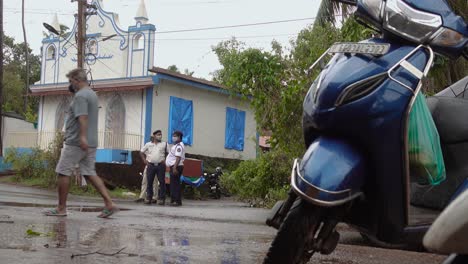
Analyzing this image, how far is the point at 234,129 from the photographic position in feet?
89.4

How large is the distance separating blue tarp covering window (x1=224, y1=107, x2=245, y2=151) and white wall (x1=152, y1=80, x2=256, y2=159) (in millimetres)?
180

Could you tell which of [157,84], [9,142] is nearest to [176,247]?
[157,84]

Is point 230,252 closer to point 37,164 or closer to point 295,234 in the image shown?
point 295,234

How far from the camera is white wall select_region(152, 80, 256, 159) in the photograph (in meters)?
23.8

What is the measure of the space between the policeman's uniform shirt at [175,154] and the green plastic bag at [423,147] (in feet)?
38.5

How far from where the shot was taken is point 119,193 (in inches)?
754

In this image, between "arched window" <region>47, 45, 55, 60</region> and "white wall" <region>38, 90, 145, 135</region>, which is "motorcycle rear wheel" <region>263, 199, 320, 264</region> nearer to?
"white wall" <region>38, 90, 145, 135</region>

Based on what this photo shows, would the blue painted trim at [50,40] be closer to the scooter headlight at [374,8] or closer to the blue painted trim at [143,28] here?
the blue painted trim at [143,28]

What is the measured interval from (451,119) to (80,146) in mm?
5309

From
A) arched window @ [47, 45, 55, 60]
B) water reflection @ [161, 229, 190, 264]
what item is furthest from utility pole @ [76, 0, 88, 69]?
water reflection @ [161, 229, 190, 264]

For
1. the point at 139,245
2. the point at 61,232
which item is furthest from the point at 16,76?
the point at 139,245

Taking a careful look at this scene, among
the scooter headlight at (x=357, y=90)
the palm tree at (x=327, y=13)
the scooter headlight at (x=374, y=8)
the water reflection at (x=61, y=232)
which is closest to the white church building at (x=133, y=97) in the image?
the palm tree at (x=327, y=13)

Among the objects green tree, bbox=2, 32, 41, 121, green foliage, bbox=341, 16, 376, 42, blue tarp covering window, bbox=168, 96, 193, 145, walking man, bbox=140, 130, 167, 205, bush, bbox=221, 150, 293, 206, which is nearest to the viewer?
green foliage, bbox=341, 16, 376, 42

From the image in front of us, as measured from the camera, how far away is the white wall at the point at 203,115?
23.8 meters
